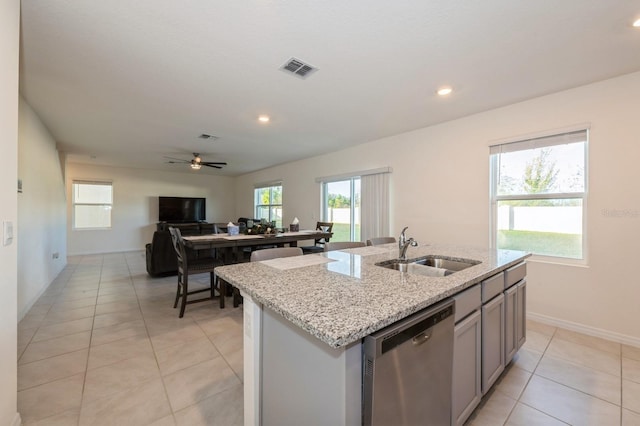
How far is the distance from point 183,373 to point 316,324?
178 centimetres

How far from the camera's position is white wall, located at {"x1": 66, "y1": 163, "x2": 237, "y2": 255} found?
6.93 m

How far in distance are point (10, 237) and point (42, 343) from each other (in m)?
1.69

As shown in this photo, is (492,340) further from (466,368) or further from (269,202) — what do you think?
(269,202)

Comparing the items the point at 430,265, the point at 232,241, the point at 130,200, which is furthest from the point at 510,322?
the point at 130,200

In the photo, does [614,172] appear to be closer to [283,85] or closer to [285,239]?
[283,85]

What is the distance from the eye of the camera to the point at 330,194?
5789 mm

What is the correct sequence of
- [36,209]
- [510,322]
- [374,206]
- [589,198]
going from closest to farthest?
[510,322] → [589,198] → [36,209] → [374,206]

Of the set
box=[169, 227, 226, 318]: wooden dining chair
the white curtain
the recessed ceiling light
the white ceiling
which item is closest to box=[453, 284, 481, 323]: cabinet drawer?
the white ceiling

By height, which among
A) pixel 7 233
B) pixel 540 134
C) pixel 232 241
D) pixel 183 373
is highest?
pixel 540 134

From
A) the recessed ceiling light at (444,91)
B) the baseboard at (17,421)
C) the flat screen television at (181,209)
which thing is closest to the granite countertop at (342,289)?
the baseboard at (17,421)

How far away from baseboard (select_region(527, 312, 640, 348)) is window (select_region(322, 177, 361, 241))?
9.42 feet

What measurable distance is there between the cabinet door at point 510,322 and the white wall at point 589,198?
1.29 m

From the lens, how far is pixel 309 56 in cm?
213

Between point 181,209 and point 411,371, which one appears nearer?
point 411,371
